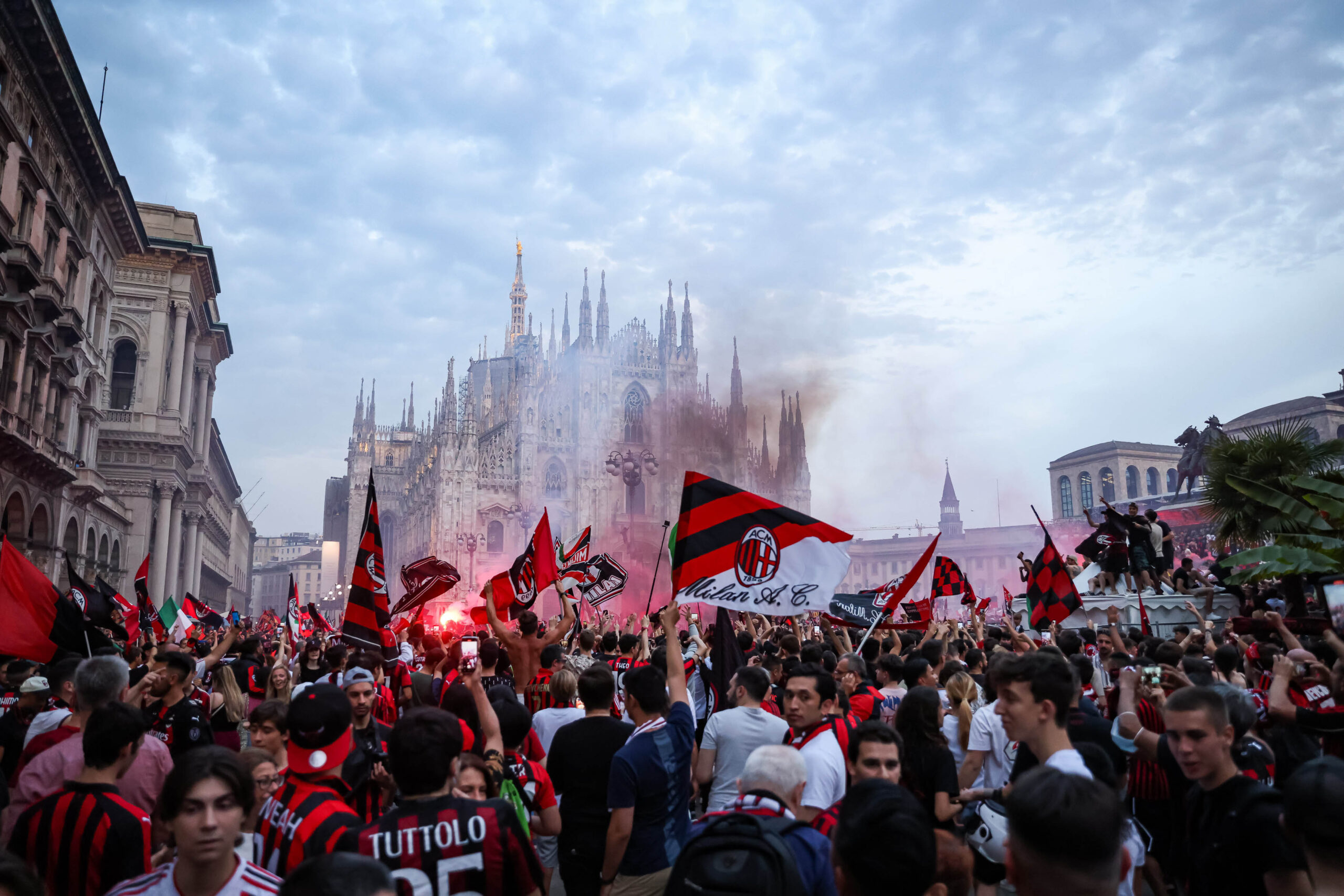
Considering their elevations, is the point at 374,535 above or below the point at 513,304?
below

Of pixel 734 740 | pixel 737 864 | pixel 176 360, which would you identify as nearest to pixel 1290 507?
pixel 734 740

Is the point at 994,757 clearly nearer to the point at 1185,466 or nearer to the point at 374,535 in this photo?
the point at 374,535

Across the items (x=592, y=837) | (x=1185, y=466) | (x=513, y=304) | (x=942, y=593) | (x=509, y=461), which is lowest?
(x=592, y=837)

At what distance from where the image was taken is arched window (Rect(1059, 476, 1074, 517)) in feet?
270

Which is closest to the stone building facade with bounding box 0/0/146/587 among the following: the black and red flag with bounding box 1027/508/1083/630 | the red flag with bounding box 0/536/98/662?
the red flag with bounding box 0/536/98/662

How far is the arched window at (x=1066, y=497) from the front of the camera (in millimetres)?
82375

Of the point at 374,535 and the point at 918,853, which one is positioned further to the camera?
the point at 374,535

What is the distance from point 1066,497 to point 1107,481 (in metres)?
4.00

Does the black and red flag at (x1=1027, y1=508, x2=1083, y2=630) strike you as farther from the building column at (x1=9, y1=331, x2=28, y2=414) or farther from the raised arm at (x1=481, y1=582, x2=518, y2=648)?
the building column at (x1=9, y1=331, x2=28, y2=414)

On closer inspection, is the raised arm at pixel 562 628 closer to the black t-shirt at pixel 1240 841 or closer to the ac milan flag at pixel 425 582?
the ac milan flag at pixel 425 582

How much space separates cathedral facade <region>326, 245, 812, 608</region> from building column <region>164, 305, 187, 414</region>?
23259 mm

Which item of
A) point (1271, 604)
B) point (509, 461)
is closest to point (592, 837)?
point (1271, 604)

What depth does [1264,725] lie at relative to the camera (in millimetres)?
5941

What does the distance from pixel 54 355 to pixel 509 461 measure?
40291mm
